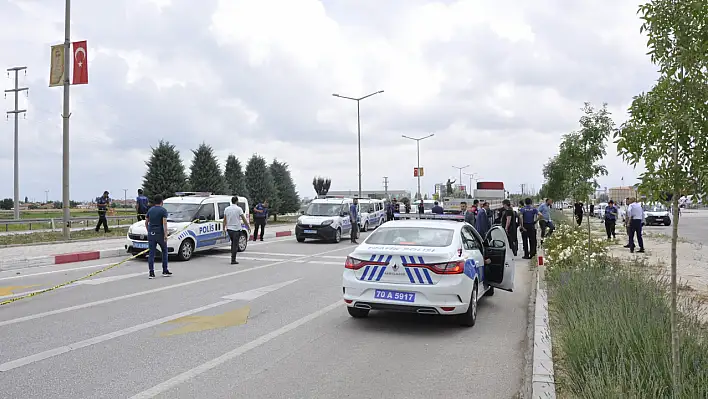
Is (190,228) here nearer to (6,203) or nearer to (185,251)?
(185,251)

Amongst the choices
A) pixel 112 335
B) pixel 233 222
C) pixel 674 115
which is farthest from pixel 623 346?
pixel 233 222

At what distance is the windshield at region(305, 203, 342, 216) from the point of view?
2361cm

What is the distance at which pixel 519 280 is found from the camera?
1266 cm

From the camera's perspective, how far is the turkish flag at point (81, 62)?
20.3 meters

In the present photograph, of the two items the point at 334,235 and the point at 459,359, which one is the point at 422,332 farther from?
the point at 334,235

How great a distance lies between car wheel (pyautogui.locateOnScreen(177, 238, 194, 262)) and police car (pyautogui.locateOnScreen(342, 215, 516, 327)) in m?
9.13

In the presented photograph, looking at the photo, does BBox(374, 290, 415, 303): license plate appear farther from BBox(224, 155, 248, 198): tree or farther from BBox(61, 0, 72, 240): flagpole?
BBox(224, 155, 248, 198): tree

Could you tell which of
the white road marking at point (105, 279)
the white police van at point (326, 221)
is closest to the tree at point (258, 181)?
the white police van at point (326, 221)

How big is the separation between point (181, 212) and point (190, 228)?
755mm

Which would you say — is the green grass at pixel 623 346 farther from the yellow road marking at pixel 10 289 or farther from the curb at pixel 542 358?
the yellow road marking at pixel 10 289

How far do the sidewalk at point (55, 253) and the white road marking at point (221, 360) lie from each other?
10.1 metres

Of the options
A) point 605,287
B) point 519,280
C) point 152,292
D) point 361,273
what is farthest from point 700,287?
point 152,292

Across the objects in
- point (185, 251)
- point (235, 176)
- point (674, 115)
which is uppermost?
point (235, 176)

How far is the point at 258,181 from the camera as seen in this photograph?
4622 cm
